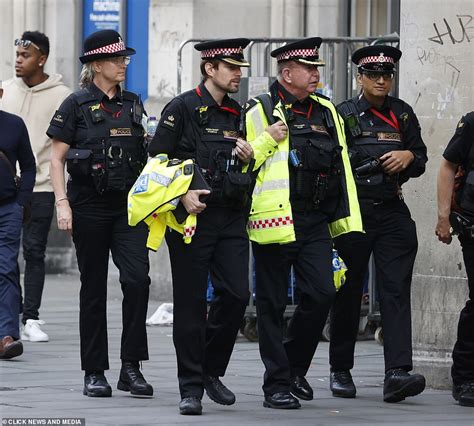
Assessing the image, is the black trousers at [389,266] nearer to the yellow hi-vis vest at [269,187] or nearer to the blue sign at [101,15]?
the yellow hi-vis vest at [269,187]

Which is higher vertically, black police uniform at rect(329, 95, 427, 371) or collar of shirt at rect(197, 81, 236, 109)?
collar of shirt at rect(197, 81, 236, 109)

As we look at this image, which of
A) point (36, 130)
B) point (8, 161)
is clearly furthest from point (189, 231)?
point (36, 130)

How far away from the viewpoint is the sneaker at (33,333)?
478 inches

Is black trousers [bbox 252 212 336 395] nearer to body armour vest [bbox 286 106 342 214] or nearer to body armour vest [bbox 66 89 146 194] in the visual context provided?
body armour vest [bbox 286 106 342 214]

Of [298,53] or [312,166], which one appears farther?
[298,53]

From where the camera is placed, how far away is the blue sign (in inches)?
680

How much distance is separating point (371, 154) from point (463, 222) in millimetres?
673

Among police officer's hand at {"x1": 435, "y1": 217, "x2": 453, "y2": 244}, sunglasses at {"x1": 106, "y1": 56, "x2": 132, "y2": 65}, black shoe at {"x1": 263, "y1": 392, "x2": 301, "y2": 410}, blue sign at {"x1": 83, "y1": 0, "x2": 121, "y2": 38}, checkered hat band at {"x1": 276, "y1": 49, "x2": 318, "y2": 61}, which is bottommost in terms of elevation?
black shoe at {"x1": 263, "y1": 392, "x2": 301, "y2": 410}

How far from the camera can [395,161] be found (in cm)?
930

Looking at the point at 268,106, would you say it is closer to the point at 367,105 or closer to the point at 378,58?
the point at 367,105

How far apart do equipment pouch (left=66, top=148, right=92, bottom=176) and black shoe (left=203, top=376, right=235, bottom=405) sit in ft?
4.47

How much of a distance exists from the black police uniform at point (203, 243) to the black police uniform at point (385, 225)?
0.91 metres

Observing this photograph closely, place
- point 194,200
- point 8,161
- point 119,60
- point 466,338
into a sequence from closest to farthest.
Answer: point 194,200
point 466,338
point 119,60
point 8,161

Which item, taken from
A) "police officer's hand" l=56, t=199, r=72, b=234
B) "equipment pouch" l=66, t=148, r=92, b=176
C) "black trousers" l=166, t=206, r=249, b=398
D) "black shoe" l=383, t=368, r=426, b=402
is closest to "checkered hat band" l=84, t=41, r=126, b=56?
"equipment pouch" l=66, t=148, r=92, b=176
